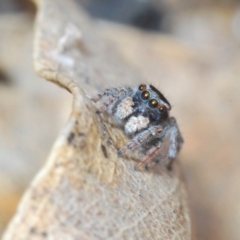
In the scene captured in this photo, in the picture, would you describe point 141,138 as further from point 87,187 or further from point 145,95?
point 87,187

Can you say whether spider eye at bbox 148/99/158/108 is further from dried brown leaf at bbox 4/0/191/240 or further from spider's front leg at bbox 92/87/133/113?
dried brown leaf at bbox 4/0/191/240

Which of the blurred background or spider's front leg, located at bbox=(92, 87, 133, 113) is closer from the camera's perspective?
spider's front leg, located at bbox=(92, 87, 133, 113)

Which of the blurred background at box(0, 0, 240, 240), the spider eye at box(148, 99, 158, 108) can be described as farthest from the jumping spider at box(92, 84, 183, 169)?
the blurred background at box(0, 0, 240, 240)

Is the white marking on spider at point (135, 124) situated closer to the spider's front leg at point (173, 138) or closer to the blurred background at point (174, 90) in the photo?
the spider's front leg at point (173, 138)

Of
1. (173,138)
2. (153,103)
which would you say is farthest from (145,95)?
(173,138)

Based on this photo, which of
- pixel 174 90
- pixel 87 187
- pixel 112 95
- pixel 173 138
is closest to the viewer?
pixel 87 187

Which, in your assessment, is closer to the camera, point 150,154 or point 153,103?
point 150,154

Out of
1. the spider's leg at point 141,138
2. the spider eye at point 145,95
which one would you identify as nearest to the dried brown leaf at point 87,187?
the spider's leg at point 141,138
